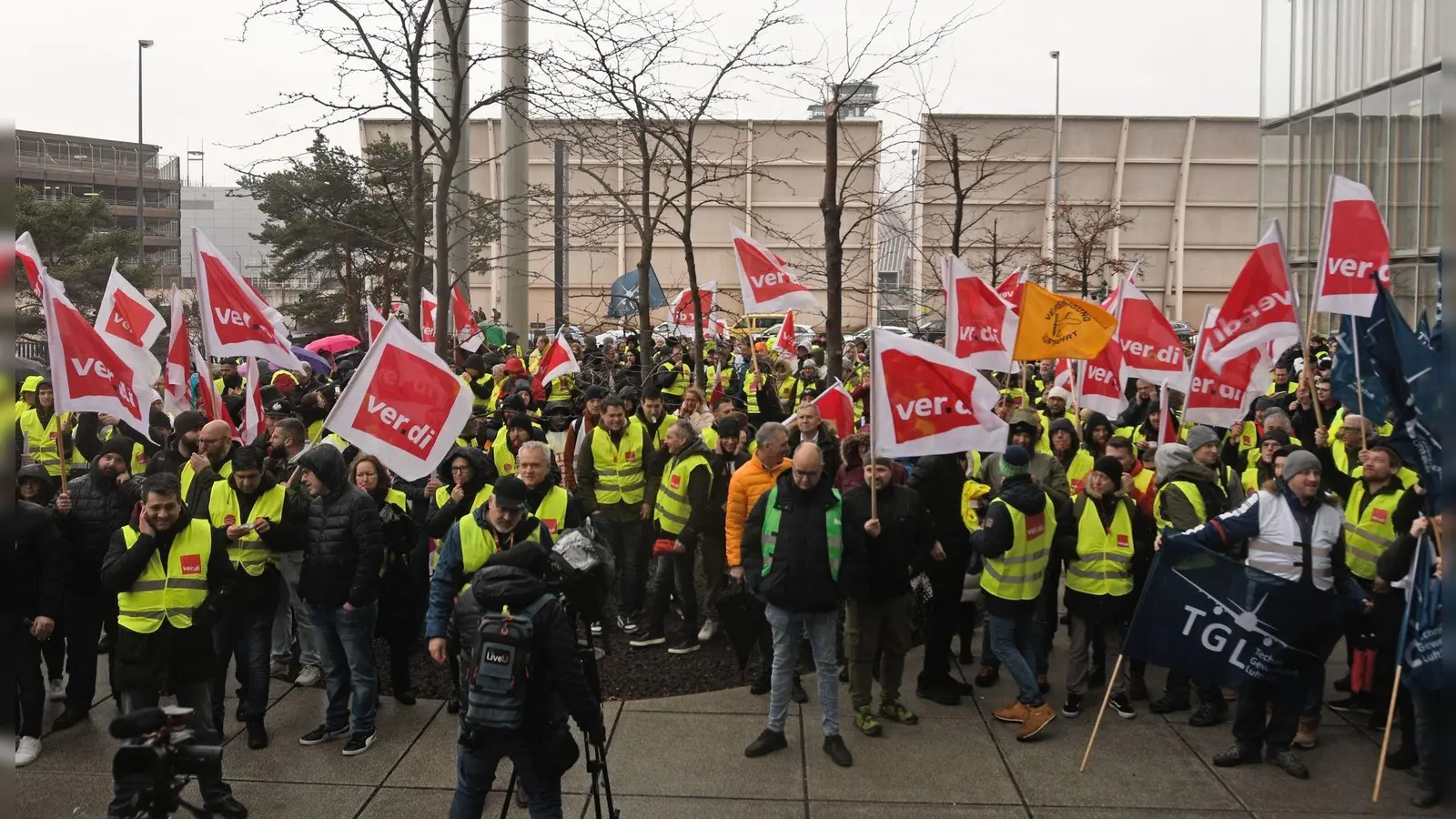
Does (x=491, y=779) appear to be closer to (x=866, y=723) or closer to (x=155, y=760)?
(x=155, y=760)

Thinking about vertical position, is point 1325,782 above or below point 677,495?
below

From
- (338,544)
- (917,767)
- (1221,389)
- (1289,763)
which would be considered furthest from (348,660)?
(1221,389)

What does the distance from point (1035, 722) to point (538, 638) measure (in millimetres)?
3724

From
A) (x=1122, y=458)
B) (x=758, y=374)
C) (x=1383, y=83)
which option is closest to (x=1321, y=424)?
(x=1122, y=458)

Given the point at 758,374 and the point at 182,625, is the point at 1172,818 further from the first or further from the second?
the point at 758,374

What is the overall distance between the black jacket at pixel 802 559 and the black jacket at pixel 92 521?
4209 mm

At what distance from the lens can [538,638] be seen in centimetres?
480

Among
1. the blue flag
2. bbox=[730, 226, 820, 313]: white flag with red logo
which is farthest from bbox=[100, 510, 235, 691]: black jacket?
bbox=[730, 226, 820, 313]: white flag with red logo

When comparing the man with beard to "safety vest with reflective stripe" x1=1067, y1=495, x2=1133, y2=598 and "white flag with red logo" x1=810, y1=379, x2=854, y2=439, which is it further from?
"safety vest with reflective stripe" x1=1067, y1=495, x2=1133, y2=598

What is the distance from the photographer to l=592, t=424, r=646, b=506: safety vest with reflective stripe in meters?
9.22

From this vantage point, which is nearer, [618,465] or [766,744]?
[766,744]

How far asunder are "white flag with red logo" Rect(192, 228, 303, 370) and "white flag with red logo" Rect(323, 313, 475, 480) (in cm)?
244

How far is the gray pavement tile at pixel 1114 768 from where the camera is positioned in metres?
6.32

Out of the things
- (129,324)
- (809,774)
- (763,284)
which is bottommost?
(809,774)
